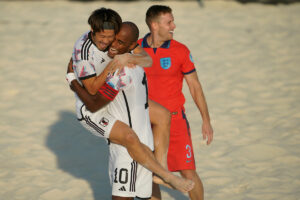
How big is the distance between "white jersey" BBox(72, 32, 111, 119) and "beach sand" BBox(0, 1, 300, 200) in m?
2.25

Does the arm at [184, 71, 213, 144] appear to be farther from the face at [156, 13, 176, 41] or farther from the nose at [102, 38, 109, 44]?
the nose at [102, 38, 109, 44]

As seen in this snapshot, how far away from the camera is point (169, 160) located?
15.4ft

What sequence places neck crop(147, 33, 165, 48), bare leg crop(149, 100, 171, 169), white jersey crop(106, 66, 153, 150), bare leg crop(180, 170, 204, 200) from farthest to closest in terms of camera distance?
1. neck crop(147, 33, 165, 48)
2. bare leg crop(180, 170, 204, 200)
3. bare leg crop(149, 100, 171, 169)
4. white jersey crop(106, 66, 153, 150)

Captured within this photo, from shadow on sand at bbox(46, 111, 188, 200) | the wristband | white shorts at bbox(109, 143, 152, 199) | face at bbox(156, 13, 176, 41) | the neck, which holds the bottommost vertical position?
shadow on sand at bbox(46, 111, 188, 200)

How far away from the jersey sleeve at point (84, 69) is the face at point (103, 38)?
0.18 meters

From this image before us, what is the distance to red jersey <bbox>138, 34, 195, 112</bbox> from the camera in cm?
467

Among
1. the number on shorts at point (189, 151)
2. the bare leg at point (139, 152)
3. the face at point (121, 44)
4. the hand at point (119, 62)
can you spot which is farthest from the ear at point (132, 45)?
the number on shorts at point (189, 151)

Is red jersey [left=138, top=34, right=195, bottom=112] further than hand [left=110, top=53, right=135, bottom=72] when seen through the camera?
Yes

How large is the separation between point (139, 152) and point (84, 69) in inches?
32.9

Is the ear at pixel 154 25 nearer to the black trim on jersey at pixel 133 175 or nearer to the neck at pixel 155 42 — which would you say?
the neck at pixel 155 42

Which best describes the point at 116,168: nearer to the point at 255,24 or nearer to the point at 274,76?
the point at 274,76

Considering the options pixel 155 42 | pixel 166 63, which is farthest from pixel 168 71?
pixel 155 42

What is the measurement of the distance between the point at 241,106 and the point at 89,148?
114 inches

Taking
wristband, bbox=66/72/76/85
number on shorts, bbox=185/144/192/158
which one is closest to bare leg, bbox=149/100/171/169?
number on shorts, bbox=185/144/192/158
